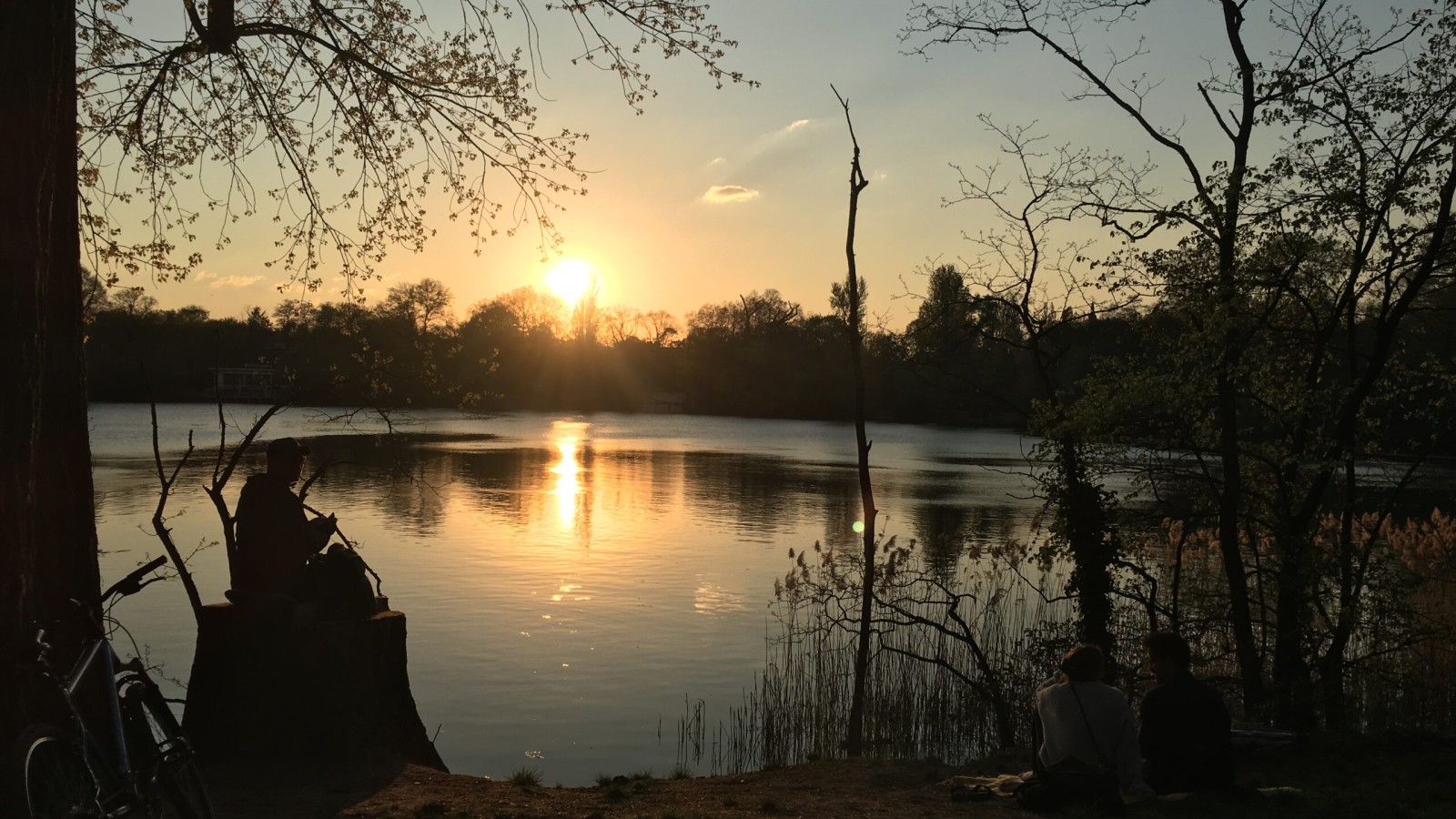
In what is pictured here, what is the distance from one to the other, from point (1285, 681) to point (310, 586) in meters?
8.00

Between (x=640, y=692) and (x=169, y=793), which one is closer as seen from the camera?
(x=169, y=793)

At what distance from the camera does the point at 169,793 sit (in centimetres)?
486

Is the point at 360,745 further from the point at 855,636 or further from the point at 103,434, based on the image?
the point at 103,434

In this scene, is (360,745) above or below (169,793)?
below

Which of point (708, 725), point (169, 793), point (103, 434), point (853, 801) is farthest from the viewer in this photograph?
point (103, 434)

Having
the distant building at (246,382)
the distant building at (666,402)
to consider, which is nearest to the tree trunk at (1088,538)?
the distant building at (246,382)

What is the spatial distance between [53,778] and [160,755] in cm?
85

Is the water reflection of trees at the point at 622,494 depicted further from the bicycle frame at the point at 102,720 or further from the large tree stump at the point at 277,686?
the bicycle frame at the point at 102,720

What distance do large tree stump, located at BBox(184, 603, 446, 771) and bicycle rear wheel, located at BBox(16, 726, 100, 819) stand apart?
10.2ft

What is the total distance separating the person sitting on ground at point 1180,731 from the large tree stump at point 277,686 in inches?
200

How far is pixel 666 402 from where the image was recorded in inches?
4759

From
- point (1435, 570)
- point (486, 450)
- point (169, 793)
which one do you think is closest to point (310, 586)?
point (169, 793)

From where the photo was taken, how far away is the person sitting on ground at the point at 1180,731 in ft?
21.9

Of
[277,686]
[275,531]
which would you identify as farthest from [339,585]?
[277,686]
